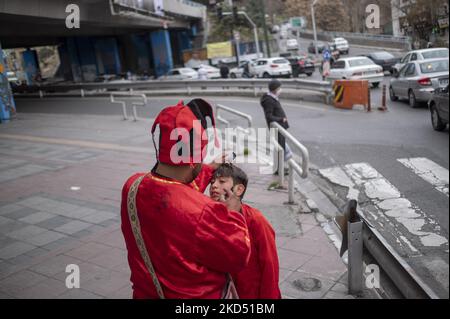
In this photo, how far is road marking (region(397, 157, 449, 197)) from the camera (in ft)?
6.84

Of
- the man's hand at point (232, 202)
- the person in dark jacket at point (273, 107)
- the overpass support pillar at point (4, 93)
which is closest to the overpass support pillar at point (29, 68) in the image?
the overpass support pillar at point (4, 93)

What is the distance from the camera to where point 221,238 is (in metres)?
1.79

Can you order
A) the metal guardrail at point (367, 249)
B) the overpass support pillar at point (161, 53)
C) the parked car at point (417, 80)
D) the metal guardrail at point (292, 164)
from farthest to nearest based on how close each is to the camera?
the overpass support pillar at point (161, 53) < the metal guardrail at point (292, 164) < the parked car at point (417, 80) < the metal guardrail at point (367, 249)

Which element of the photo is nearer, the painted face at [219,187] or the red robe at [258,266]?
the red robe at [258,266]

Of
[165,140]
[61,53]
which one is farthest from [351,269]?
[61,53]

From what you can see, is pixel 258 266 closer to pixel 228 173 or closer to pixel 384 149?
pixel 228 173

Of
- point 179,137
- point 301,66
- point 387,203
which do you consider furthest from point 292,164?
point 301,66

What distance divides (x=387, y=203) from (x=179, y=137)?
307cm

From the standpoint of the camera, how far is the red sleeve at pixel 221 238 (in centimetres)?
180

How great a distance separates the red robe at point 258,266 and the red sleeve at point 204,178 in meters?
0.27

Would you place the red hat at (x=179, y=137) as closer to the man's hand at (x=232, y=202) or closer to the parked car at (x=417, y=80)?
the man's hand at (x=232, y=202)

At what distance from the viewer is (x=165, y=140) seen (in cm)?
190

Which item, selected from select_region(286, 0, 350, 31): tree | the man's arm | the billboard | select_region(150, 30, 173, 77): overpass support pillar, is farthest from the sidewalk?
select_region(150, 30, 173, 77): overpass support pillar

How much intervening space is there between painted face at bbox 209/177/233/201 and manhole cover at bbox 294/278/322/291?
5.61 ft
